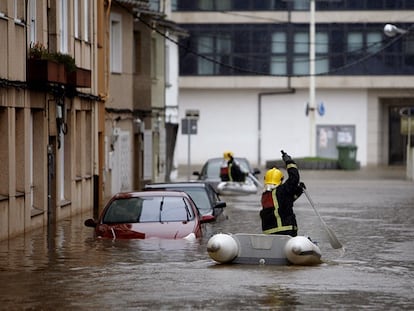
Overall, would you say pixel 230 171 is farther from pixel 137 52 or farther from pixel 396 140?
pixel 396 140

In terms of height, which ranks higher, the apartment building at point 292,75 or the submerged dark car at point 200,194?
the apartment building at point 292,75

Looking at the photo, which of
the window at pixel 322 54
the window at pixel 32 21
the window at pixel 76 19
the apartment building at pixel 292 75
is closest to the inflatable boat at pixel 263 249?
the window at pixel 32 21

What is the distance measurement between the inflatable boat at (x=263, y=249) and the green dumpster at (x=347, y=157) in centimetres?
4503

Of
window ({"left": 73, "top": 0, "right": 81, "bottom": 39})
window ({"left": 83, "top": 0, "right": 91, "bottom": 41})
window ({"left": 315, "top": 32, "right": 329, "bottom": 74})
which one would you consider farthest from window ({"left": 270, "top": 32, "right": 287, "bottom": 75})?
window ({"left": 73, "top": 0, "right": 81, "bottom": 39})

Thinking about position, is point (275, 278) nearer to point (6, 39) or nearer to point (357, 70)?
point (6, 39)

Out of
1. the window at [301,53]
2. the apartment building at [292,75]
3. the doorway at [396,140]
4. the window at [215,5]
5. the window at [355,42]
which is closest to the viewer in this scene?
the apartment building at [292,75]

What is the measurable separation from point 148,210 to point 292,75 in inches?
1744

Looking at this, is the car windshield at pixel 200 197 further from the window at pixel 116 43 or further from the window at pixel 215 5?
the window at pixel 215 5

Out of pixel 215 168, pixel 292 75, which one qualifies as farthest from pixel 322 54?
pixel 215 168

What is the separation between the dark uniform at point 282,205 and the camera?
58.9ft

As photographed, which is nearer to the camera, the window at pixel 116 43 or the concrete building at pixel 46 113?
the concrete building at pixel 46 113

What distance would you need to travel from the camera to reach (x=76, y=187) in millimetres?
32094

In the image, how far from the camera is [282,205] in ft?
59.0

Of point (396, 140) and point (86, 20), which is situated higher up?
point (86, 20)
